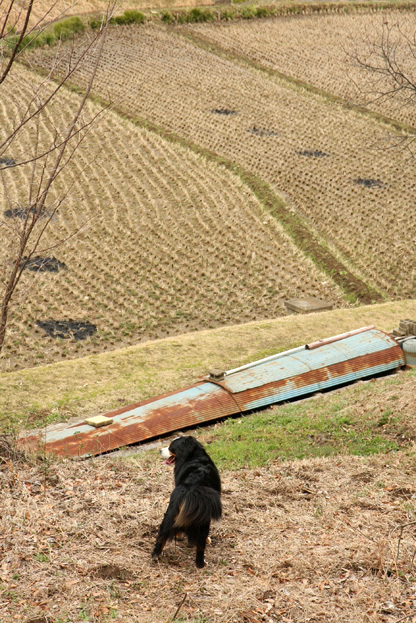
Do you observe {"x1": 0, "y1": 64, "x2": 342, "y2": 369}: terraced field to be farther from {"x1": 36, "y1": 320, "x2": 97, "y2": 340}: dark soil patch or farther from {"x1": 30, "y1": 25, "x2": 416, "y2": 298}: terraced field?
{"x1": 30, "y1": 25, "x2": 416, "y2": 298}: terraced field

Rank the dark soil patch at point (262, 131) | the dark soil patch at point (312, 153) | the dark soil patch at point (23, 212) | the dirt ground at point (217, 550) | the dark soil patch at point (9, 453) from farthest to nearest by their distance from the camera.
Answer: the dark soil patch at point (262, 131) < the dark soil patch at point (312, 153) < the dark soil patch at point (9, 453) < the dark soil patch at point (23, 212) < the dirt ground at point (217, 550)

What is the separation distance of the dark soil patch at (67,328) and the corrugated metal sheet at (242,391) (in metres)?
7.27

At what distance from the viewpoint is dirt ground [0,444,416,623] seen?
5.54 meters

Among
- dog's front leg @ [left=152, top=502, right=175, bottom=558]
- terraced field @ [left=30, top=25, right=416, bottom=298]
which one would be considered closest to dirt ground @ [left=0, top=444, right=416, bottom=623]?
dog's front leg @ [left=152, top=502, right=175, bottom=558]

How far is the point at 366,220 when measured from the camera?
96.0ft

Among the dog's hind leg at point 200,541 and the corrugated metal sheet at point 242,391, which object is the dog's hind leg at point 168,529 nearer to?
the dog's hind leg at point 200,541

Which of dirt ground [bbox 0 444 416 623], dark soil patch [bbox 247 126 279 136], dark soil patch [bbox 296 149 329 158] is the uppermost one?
dirt ground [bbox 0 444 416 623]

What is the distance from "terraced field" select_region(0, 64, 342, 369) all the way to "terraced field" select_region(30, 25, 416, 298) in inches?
94.9

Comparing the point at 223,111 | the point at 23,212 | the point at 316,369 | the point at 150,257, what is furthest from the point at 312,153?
the point at 23,212

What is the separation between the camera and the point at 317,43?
55.2m

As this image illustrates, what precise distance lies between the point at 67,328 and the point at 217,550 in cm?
1344

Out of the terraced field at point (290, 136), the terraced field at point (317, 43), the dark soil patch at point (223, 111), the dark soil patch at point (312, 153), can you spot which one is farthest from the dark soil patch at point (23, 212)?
the terraced field at point (317, 43)

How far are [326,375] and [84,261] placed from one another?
1306 cm

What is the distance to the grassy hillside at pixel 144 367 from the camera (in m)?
12.7
